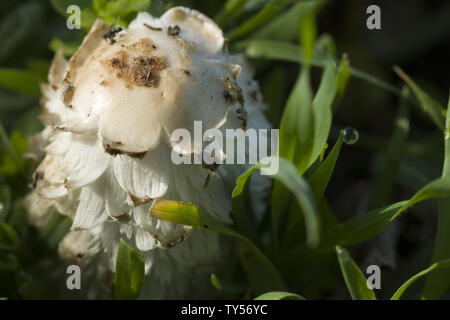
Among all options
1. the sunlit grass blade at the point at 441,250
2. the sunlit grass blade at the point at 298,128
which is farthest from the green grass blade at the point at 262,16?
the sunlit grass blade at the point at 441,250

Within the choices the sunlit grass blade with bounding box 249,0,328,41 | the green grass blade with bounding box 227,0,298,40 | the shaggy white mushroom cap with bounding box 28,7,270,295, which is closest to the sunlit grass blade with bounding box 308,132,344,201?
the shaggy white mushroom cap with bounding box 28,7,270,295

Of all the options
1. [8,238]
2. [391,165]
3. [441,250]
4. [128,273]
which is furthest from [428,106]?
[8,238]

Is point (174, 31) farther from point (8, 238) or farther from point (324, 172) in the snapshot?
point (8, 238)

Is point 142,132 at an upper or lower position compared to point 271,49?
lower

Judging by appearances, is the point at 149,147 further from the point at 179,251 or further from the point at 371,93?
the point at 371,93

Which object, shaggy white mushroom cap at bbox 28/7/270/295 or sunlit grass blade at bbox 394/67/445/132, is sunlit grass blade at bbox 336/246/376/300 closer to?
shaggy white mushroom cap at bbox 28/7/270/295

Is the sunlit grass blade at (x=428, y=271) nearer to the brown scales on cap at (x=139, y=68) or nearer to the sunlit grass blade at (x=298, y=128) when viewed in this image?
the sunlit grass blade at (x=298, y=128)
